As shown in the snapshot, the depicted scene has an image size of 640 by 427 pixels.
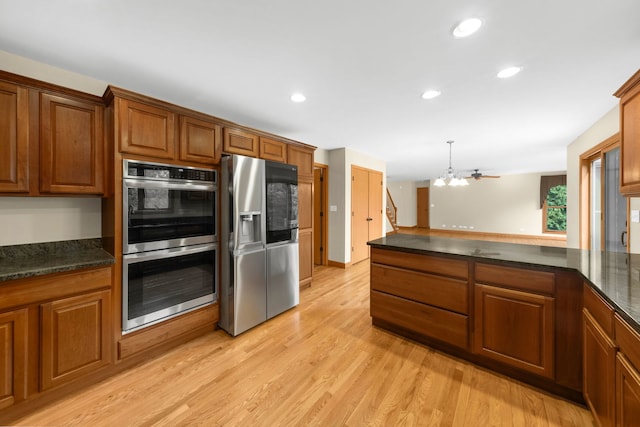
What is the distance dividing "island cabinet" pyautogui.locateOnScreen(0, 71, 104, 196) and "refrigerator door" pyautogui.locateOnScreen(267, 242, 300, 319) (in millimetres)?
1633

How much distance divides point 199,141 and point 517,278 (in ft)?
9.27

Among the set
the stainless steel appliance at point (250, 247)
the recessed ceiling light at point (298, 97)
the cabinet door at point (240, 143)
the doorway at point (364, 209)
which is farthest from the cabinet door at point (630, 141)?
the doorway at point (364, 209)

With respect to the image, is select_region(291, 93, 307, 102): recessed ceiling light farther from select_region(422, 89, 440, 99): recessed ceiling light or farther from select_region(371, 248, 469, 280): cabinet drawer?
select_region(371, 248, 469, 280): cabinet drawer

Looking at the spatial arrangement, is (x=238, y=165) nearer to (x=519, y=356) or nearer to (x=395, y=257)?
(x=395, y=257)

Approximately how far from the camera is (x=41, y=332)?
5.15 ft

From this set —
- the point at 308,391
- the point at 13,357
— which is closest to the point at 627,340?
the point at 308,391

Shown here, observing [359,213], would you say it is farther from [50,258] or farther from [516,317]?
[50,258]

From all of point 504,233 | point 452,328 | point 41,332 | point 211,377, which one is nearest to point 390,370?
point 452,328

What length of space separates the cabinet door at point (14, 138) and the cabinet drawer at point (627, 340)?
338cm

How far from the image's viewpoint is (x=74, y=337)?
170 cm

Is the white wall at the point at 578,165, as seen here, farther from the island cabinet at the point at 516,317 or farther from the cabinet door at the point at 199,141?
the cabinet door at the point at 199,141

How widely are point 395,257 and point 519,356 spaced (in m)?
1.10

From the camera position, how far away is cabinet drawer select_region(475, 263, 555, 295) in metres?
1.68

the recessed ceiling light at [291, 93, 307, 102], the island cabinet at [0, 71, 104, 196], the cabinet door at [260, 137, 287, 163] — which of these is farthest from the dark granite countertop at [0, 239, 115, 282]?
the recessed ceiling light at [291, 93, 307, 102]
